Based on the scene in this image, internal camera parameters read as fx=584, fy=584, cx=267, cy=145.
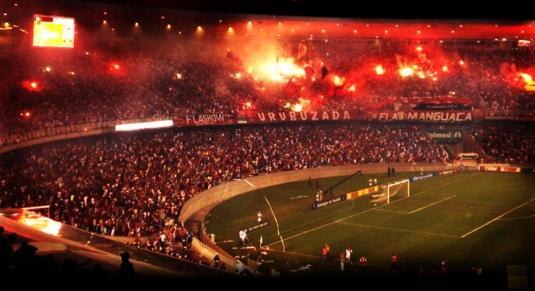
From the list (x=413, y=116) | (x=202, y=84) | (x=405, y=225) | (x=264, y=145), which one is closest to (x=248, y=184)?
(x=264, y=145)

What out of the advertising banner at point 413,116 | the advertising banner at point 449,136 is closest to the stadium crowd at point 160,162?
the advertising banner at point 449,136

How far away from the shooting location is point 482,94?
66.2 metres

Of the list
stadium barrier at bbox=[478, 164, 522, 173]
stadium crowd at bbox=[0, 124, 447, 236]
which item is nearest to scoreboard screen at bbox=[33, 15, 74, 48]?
stadium crowd at bbox=[0, 124, 447, 236]

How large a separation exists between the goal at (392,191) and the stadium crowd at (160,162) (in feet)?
35.7

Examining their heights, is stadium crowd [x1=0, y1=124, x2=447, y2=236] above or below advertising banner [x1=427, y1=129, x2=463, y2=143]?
below

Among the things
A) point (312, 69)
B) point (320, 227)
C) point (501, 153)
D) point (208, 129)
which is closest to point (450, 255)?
point (320, 227)

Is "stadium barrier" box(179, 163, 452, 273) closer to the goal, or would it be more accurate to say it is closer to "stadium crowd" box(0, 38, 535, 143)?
the goal

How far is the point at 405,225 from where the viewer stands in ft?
113

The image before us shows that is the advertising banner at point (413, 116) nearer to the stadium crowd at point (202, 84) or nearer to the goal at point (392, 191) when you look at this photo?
the stadium crowd at point (202, 84)

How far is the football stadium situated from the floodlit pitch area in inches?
7.1

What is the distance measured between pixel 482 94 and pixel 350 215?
119 ft

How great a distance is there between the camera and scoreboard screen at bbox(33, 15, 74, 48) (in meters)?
38.1

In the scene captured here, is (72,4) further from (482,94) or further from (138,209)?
(482,94)

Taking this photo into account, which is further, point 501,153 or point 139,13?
point 501,153
